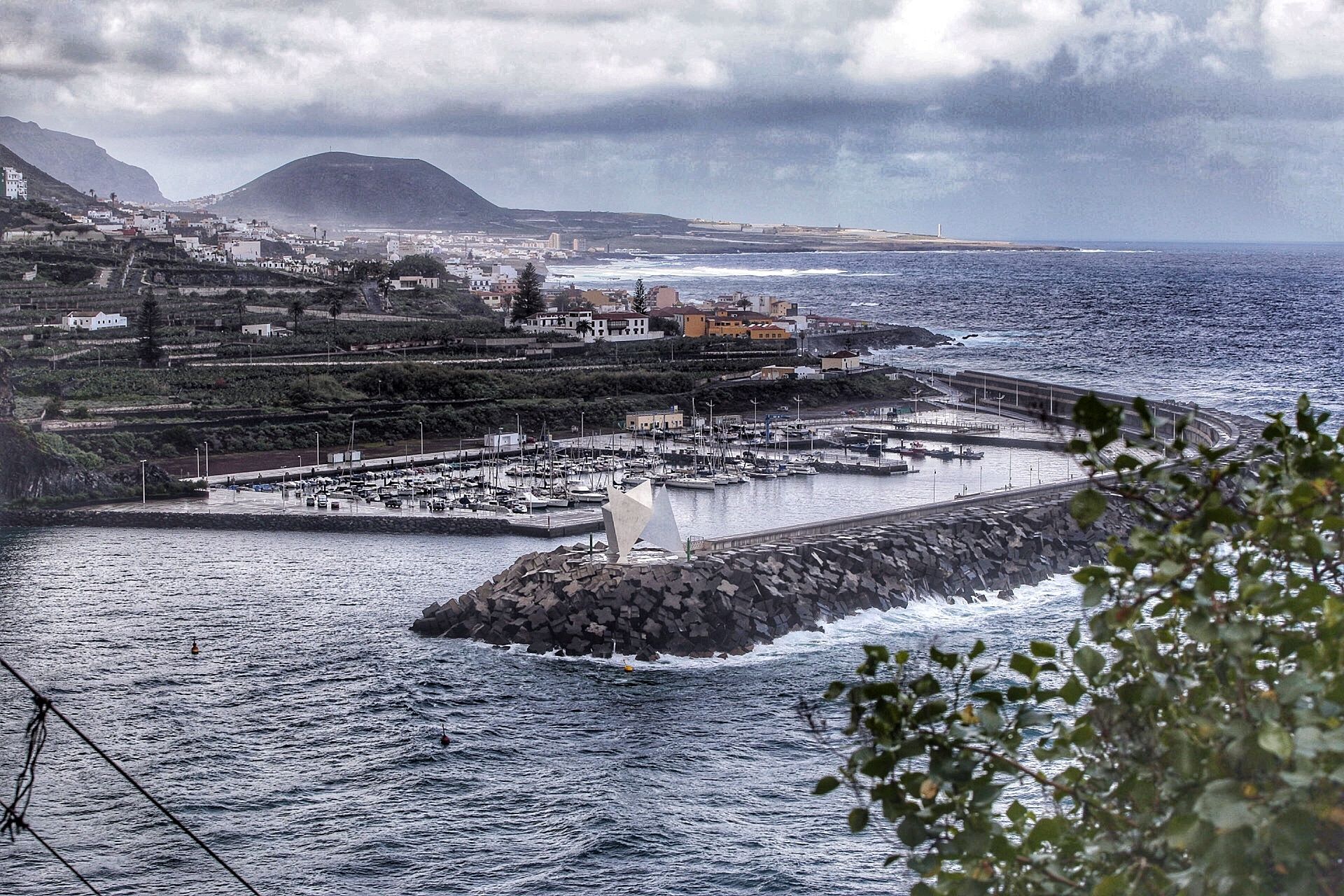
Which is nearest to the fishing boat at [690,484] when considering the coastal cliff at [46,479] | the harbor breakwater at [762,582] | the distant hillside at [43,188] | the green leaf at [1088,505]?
the harbor breakwater at [762,582]

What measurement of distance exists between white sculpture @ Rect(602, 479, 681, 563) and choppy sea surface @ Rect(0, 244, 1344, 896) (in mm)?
1294

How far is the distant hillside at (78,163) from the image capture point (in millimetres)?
63406

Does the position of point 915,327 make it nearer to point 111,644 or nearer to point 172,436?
point 172,436

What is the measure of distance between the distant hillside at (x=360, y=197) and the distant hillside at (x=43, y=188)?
119ft

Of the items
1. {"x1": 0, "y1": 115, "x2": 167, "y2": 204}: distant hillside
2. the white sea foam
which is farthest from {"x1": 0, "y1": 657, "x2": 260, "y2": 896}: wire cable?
{"x1": 0, "y1": 115, "x2": 167, "y2": 204}: distant hillside

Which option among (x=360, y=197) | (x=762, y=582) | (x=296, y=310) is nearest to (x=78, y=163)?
(x=360, y=197)

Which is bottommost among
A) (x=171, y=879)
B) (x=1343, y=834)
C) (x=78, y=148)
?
(x=171, y=879)

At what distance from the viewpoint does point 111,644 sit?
8.47m

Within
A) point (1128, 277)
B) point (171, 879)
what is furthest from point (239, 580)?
point (1128, 277)

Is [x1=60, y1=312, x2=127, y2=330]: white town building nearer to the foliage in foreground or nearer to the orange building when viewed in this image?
the orange building

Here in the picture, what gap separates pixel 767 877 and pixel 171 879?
228cm

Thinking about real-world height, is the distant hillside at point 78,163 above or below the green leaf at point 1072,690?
above

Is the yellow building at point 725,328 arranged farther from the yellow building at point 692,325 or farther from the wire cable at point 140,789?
the wire cable at point 140,789

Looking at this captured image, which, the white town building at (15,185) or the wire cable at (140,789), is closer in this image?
the wire cable at (140,789)
